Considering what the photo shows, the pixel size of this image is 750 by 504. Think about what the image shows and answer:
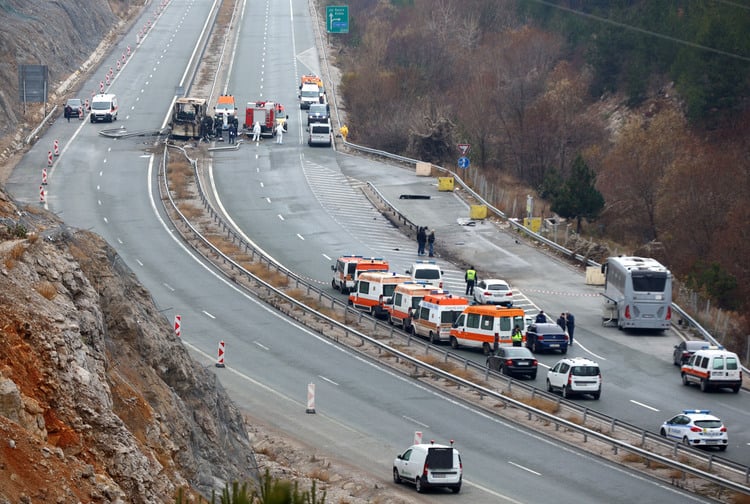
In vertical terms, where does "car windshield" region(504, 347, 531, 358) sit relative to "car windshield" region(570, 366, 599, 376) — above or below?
below

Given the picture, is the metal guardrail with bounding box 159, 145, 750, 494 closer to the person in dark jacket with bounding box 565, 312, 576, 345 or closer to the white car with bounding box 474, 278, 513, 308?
the white car with bounding box 474, 278, 513, 308

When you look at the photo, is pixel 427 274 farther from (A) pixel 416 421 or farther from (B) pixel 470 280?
(A) pixel 416 421

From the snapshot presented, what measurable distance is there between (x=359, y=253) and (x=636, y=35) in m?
55.1

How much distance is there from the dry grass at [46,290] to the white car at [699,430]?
20.0 metres

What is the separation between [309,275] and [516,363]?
1653 cm

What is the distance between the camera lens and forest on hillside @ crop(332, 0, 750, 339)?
74500 mm

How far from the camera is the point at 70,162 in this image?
248ft

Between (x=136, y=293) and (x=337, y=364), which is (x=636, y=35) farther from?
(x=136, y=293)

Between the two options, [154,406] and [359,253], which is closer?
[154,406]

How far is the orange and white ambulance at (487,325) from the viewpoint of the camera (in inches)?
1700

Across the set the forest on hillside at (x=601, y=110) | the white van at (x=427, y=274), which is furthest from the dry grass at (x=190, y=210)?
the forest on hillside at (x=601, y=110)

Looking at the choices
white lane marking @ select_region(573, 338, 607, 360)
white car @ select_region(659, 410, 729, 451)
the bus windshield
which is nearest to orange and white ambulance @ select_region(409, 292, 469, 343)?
white lane marking @ select_region(573, 338, 607, 360)

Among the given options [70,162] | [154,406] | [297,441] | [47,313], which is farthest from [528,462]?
[70,162]

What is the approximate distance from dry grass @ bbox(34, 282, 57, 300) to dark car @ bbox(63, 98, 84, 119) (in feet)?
233
